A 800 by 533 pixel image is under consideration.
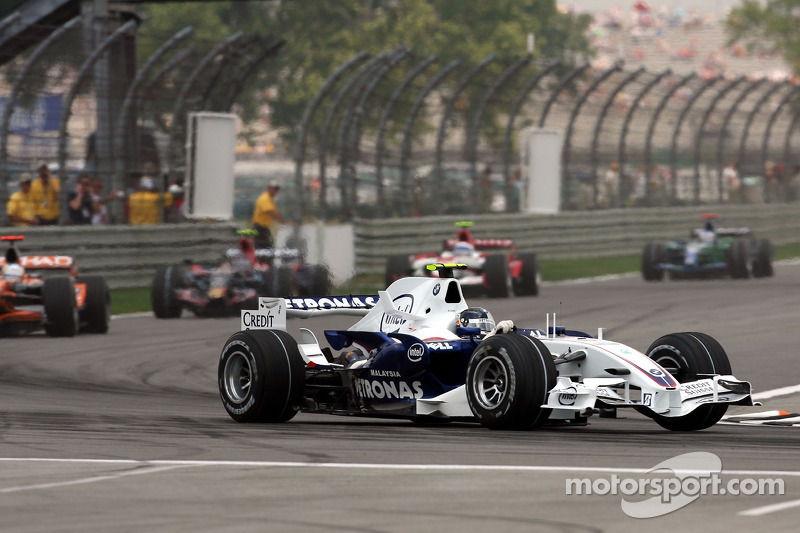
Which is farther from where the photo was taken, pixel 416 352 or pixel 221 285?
pixel 221 285

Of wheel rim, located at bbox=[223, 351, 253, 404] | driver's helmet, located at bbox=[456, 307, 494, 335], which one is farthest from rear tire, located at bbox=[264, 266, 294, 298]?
driver's helmet, located at bbox=[456, 307, 494, 335]

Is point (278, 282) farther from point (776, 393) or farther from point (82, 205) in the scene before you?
point (776, 393)

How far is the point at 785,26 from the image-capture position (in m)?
61.5

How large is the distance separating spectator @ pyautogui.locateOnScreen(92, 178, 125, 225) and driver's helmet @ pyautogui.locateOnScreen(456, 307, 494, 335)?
12.7m

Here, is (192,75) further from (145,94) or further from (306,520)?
(306,520)

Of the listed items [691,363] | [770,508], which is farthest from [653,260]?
[770,508]

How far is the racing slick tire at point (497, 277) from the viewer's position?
73.0 feet

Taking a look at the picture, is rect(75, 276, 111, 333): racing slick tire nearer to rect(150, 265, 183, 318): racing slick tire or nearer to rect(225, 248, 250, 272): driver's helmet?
rect(150, 265, 183, 318): racing slick tire

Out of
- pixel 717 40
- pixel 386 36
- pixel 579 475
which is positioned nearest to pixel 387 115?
pixel 579 475

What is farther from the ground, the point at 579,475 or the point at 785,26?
the point at 785,26

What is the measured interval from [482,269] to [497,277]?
0.98ft

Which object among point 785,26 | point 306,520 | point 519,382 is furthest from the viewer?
Result: point 785,26

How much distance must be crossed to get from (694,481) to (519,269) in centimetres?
1544

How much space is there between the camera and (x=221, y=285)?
1978 cm
